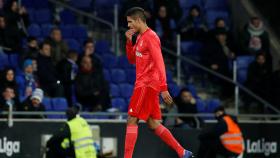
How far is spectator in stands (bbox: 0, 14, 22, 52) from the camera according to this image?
1956 cm

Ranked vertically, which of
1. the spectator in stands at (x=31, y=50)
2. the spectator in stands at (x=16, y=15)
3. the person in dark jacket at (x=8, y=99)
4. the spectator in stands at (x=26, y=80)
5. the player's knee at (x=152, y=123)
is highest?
the spectator in stands at (x=16, y=15)

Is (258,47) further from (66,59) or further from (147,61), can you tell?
(147,61)

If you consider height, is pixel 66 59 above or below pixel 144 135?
above

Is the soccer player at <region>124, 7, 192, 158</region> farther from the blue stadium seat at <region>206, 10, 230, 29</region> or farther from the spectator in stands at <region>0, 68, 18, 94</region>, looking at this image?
the blue stadium seat at <region>206, 10, 230, 29</region>

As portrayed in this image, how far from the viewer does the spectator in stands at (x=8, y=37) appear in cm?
1956

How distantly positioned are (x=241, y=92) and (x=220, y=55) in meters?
0.93

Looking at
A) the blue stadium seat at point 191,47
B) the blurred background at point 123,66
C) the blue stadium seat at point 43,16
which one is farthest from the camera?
the blue stadium seat at point 191,47

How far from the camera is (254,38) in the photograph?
2217 centimetres

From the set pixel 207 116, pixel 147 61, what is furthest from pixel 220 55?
pixel 147 61

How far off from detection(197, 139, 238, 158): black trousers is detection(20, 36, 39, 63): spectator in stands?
350 centimetres

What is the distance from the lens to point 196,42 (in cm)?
2202

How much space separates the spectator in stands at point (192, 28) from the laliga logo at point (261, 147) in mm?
3075

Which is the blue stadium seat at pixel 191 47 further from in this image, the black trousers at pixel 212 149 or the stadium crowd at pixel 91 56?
the black trousers at pixel 212 149

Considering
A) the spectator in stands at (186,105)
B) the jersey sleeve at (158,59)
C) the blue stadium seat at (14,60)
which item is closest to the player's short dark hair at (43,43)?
the blue stadium seat at (14,60)
